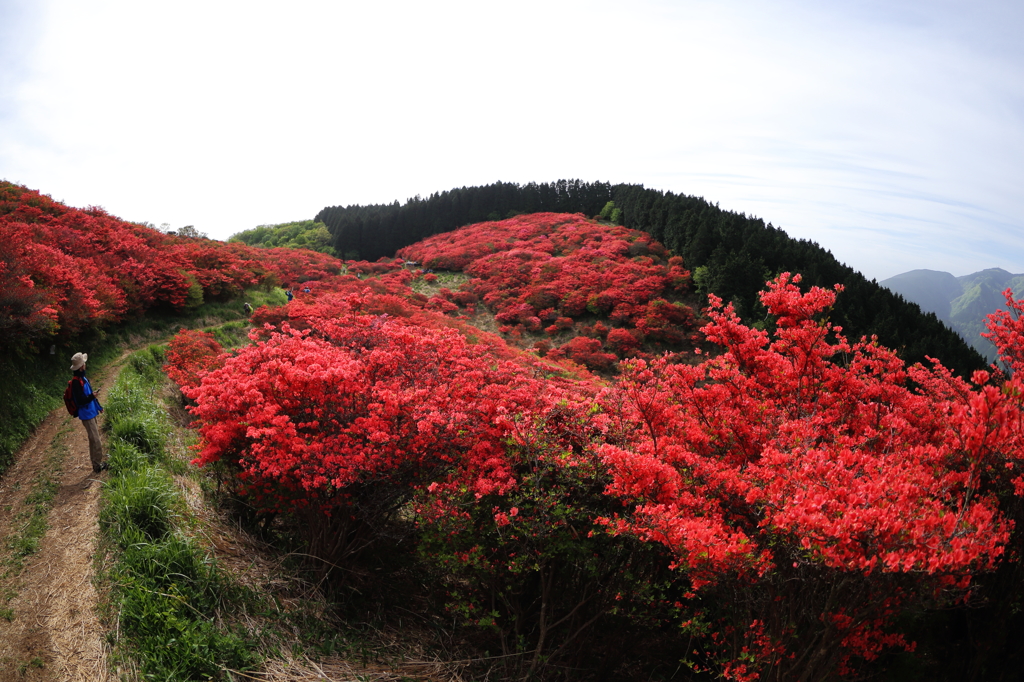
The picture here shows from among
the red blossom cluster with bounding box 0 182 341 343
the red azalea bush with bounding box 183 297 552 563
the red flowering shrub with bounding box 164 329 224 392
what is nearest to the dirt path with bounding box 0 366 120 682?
the red azalea bush with bounding box 183 297 552 563

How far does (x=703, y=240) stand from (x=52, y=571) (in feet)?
99.6

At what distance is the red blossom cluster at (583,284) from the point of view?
968 inches

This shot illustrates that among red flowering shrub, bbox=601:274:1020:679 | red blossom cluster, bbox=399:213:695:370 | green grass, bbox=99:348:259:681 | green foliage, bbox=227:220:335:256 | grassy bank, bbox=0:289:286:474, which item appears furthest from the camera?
green foliage, bbox=227:220:335:256

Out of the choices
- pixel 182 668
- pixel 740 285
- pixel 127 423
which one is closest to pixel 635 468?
pixel 182 668

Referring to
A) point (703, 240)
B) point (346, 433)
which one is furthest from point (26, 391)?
point (703, 240)

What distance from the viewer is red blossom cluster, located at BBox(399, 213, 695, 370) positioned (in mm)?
24594

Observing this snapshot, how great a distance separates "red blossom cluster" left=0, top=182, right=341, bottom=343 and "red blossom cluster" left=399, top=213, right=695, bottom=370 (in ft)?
45.3

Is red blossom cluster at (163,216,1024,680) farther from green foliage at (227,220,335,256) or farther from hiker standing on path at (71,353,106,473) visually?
green foliage at (227,220,335,256)

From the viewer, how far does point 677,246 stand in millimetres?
32906

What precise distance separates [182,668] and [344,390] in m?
3.12

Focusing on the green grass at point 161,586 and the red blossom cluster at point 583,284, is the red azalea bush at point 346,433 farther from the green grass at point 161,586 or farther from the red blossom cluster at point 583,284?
the red blossom cluster at point 583,284

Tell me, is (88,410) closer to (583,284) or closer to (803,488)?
(803,488)

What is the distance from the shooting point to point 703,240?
29078mm

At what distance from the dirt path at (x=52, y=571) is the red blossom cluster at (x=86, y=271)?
3.18 metres
